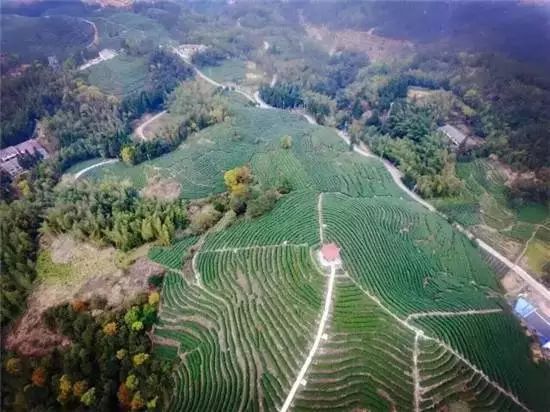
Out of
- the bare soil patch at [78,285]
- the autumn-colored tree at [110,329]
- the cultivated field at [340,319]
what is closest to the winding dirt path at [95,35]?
the bare soil patch at [78,285]

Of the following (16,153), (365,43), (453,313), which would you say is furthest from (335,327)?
(365,43)

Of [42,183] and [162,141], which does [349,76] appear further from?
[42,183]

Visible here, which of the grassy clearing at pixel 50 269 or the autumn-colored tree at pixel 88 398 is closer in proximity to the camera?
the autumn-colored tree at pixel 88 398

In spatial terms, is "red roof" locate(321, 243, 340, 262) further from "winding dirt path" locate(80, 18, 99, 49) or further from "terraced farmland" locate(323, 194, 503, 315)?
"winding dirt path" locate(80, 18, 99, 49)

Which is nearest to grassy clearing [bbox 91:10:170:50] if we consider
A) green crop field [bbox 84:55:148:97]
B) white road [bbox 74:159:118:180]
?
green crop field [bbox 84:55:148:97]

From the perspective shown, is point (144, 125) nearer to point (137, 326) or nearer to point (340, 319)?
point (137, 326)

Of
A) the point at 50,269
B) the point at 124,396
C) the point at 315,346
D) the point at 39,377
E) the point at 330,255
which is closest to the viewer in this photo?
the point at 124,396

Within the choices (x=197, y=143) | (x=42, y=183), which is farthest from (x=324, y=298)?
(x=42, y=183)

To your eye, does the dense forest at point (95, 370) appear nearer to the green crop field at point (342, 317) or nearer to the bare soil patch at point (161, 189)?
the green crop field at point (342, 317)
